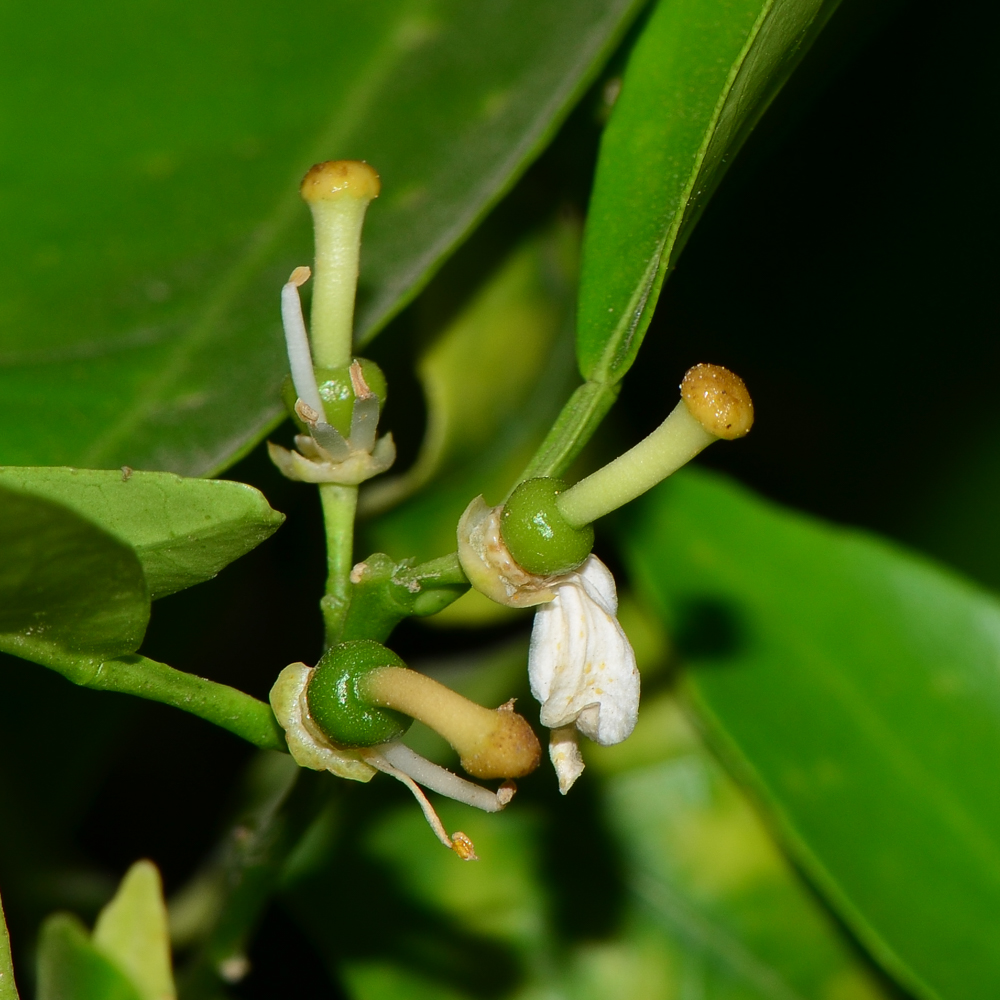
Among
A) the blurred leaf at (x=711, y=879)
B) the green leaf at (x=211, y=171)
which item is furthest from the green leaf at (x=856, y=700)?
the green leaf at (x=211, y=171)

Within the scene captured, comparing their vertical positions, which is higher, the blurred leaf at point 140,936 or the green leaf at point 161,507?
the green leaf at point 161,507

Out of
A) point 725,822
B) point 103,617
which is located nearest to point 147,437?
point 103,617

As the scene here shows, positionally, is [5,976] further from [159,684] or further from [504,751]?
[504,751]

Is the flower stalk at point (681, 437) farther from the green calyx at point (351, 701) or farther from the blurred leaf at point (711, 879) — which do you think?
the blurred leaf at point (711, 879)

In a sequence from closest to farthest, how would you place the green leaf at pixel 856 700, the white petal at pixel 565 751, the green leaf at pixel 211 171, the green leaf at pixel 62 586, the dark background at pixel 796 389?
the green leaf at pixel 62 586 → the white petal at pixel 565 751 → the green leaf at pixel 211 171 → the green leaf at pixel 856 700 → the dark background at pixel 796 389

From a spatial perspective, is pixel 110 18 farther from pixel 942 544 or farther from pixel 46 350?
pixel 942 544

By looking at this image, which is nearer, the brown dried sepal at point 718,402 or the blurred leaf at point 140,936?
the brown dried sepal at point 718,402

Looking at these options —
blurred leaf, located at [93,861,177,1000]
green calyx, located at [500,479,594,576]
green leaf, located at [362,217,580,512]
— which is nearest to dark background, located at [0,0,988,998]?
green leaf, located at [362,217,580,512]
